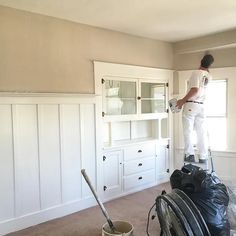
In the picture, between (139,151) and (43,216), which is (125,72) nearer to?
(139,151)

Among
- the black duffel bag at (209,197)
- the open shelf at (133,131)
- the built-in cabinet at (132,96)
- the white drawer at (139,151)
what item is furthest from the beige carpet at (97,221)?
the built-in cabinet at (132,96)

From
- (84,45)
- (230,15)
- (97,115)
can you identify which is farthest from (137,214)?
(230,15)

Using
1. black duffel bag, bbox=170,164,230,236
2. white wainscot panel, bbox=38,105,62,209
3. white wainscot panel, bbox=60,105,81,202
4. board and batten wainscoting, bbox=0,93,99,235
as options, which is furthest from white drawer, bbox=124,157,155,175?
black duffel bag, bbox=170,164,230,236

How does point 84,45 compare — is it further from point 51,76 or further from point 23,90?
point 23,90

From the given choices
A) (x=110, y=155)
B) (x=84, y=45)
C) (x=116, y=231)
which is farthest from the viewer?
(x=110, y=155)

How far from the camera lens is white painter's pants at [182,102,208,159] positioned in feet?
11.4

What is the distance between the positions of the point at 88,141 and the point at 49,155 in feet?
1.96

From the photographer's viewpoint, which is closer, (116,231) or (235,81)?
(116,231)

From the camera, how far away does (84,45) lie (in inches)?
142

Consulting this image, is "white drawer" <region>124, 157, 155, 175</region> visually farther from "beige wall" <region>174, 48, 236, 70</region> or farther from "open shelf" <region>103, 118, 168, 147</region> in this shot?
"beige wall" <region>174, 48, 236, 70</region>

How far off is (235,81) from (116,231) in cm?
297

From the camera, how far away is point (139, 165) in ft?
14.3

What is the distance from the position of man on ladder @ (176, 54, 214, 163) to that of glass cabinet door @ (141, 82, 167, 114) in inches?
40.1

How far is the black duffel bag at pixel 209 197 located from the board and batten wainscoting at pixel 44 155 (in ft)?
4.99
